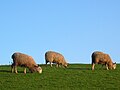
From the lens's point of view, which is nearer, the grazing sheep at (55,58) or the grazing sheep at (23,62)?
the grazing sheep at (23,62)

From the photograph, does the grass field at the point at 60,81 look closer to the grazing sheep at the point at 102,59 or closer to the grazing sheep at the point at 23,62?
the grazing sheep at the point at 23,62

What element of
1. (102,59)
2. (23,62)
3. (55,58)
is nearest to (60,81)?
(23,62)

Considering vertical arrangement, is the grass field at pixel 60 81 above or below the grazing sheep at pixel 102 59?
below

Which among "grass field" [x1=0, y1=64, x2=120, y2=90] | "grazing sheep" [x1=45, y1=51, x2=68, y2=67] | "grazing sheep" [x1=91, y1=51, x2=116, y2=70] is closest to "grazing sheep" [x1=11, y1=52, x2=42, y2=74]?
"grass field" [x1=0, y1=64, x2=120, y2=90]

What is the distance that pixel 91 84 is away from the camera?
2800 cm

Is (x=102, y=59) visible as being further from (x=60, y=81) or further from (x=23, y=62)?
(x=60, y=81)

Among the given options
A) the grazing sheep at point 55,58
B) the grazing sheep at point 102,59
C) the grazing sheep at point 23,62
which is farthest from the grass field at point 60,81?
the grazing sheep at point 55,58

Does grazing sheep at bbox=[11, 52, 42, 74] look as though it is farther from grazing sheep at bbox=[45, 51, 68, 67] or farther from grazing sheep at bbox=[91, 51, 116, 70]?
grazing sheep at bbox=[45, 51, 68, 67]

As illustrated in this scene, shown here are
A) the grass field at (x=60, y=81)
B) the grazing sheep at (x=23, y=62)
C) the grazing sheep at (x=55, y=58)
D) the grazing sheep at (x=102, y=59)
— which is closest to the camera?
the grass field at (x=60, y=81)

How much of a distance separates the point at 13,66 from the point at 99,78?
8173 mm

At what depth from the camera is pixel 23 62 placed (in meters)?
32.9

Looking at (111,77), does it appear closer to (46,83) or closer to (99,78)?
(99,78)

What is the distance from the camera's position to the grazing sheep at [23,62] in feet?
107

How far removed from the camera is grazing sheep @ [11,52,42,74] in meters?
32.7
